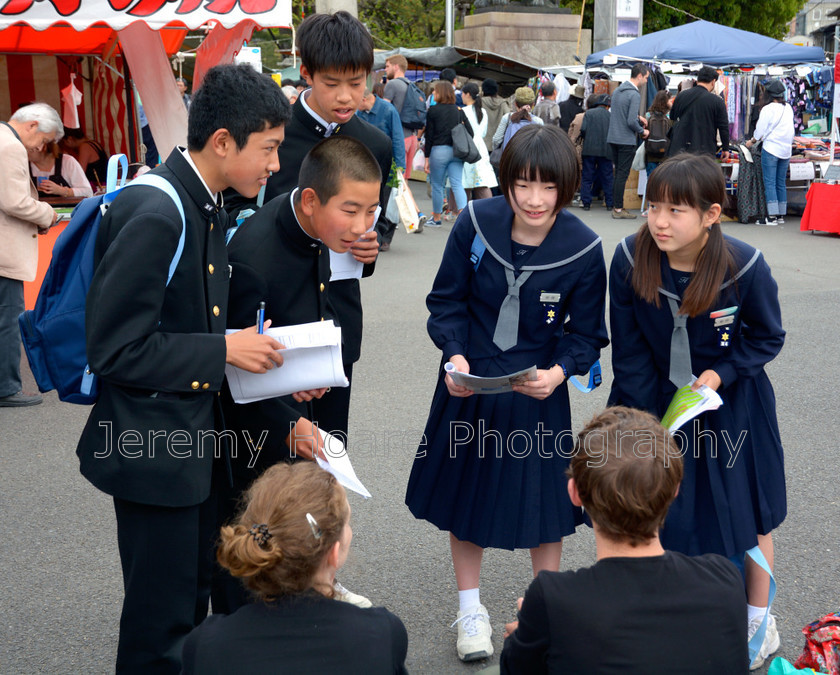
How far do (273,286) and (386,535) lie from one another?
170cm

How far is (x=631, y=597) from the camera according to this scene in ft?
5.97

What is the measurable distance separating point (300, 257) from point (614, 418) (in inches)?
43.6

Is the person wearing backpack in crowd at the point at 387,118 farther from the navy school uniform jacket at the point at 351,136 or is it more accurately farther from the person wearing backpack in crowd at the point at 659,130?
the navy school uniform jacket at the point at 351,136

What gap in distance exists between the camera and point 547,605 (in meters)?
1.84

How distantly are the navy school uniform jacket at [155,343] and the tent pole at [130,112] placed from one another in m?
7.75

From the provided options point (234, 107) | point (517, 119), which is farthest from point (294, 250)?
point (517, 119)

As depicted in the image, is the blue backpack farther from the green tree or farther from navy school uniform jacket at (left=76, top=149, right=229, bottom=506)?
the green tree

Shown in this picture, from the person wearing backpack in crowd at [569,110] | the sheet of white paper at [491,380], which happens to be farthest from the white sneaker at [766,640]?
the person wearing backpack in crowd at [569,110]

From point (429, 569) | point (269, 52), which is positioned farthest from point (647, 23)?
point (429, 569)

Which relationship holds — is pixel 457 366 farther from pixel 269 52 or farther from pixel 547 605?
pixel 269 52

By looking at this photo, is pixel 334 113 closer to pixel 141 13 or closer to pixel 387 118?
pixel 141 13

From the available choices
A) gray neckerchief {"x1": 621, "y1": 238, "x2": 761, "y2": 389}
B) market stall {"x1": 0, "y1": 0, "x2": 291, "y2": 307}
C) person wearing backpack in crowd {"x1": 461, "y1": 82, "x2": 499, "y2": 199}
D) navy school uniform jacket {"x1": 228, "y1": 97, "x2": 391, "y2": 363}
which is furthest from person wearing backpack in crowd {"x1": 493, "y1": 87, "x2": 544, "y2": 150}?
gray neckerchief {"x1": 621, "y1": 238, "x2": 761, "y2": 389}

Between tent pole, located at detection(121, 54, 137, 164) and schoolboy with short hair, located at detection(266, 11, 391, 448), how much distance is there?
6.63 m

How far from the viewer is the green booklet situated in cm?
263
